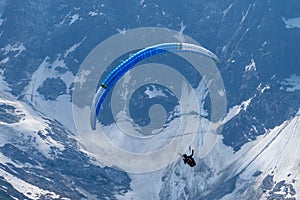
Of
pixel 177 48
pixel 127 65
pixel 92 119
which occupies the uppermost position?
pixel 177 48

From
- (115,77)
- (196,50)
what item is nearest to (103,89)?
(115,77)

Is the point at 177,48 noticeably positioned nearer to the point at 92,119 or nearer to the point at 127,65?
the point at 127,65

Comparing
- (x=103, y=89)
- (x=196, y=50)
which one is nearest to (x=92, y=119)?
(x=103, y=89)

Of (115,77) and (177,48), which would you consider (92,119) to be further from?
(177,48)

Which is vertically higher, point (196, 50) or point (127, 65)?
point (196, 50)

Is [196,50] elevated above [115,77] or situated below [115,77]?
above

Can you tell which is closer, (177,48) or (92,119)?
(92,119)

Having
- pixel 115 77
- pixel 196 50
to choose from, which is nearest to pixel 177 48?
pixel 196 50

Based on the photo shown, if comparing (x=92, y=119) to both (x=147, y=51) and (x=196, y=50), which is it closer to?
(x=147, y=51)

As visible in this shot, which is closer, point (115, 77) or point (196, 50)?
point (115, 77)
